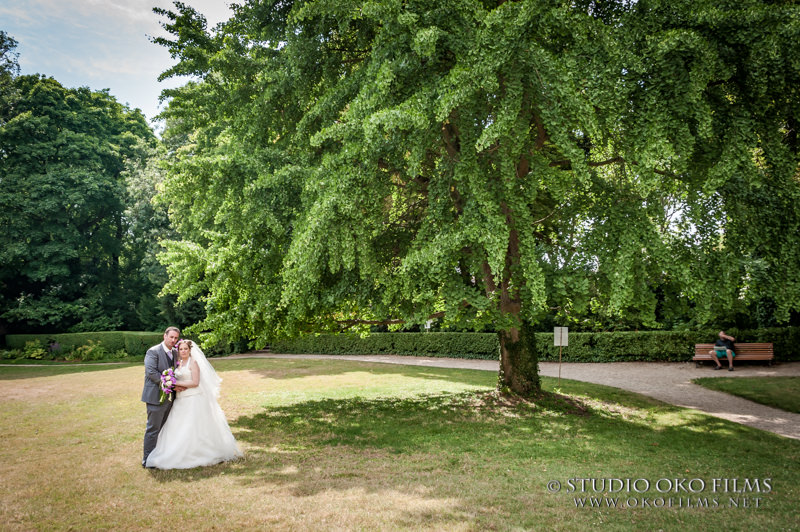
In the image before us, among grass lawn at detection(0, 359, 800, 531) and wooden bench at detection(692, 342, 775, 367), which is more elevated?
wooden bench at detection(692, 342, 775, 367)

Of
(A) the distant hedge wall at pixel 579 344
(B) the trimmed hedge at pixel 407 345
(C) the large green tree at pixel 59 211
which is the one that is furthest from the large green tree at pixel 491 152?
(C) the large green tree at pixel 59 211

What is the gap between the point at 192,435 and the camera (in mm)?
7016

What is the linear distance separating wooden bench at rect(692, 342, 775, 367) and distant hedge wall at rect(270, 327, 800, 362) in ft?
3.65

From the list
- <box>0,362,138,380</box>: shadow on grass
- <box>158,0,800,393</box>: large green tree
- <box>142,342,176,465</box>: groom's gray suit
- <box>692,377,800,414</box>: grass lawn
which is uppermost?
<box>158,0,800,393</box>: large green tree

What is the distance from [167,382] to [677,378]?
15.5 m

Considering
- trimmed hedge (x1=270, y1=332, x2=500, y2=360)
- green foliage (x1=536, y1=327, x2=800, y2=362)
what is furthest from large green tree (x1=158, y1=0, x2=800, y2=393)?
trimmed hedge (x1=270, y1=332, x2=500, y2=360)

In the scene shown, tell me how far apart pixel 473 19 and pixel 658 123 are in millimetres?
3309

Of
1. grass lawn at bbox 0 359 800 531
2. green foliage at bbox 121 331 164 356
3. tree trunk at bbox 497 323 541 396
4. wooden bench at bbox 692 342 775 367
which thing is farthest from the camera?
green foliage at bbox 121 331 164 356

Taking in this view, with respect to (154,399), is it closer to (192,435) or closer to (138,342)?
(192,435)

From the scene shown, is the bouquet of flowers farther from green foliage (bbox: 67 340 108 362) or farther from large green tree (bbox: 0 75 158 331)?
large green tree (bbox: 0 75 158 331)

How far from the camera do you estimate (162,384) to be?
7070 mm

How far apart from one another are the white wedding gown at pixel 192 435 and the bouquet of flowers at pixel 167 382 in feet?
0.23

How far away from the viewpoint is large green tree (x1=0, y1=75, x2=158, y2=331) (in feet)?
93.7

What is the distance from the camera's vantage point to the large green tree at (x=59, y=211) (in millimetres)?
28562
